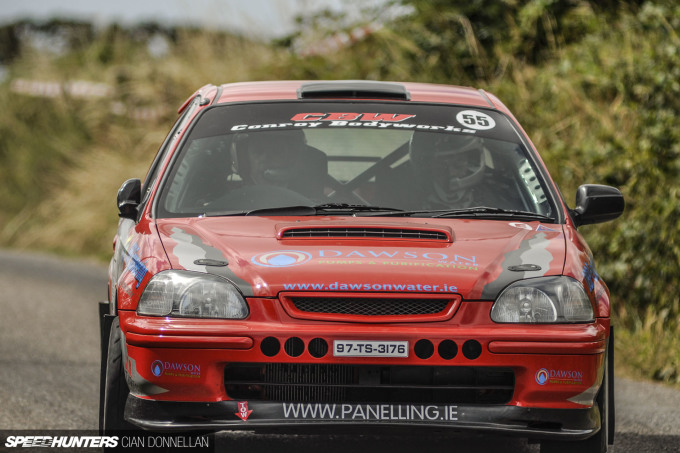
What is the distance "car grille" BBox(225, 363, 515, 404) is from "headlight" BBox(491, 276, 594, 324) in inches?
8.7

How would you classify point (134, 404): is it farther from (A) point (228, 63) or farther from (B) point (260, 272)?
(A) point (228, 63)

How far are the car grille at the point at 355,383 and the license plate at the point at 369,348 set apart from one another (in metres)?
0.07

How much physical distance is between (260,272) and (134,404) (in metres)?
0.70

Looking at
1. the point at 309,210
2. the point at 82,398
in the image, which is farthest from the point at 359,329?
the point at 82,398

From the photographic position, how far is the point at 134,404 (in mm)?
4594

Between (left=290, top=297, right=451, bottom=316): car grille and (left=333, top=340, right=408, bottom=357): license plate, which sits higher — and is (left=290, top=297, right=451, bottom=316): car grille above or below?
above

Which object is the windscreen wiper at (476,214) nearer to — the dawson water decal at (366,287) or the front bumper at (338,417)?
the dawson water decal at (366,287)

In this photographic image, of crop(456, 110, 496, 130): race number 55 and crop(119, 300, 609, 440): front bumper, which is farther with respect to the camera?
crop(456, 110, 496, 130): race number 55

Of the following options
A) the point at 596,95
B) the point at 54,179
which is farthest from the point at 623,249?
the point at 54,179

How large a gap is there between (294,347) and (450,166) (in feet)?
6.00

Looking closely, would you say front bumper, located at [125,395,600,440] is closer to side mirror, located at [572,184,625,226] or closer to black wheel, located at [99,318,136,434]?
black wheel, located at [99,318,136,434]

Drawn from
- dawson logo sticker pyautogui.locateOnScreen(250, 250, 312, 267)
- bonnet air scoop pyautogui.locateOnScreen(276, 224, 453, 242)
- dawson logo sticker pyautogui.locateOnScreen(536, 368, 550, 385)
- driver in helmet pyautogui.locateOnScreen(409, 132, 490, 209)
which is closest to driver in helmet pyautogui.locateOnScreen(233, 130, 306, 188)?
driver in helmet pyautogui.locateOnScreen(409, 132, 490, 209)

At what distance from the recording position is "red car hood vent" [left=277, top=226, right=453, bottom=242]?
4.91 m

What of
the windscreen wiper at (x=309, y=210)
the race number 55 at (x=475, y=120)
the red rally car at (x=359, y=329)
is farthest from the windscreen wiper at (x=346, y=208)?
the race number 55 at (x=475, y=120)
